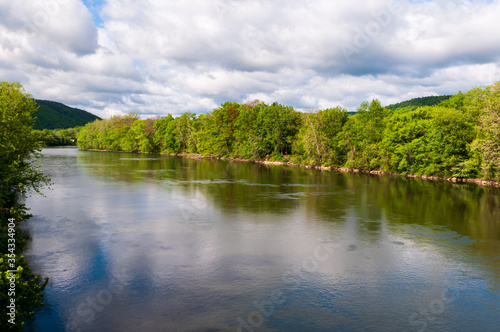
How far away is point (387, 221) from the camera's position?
2638 cm

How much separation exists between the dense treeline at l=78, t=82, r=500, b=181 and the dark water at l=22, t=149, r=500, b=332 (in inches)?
875

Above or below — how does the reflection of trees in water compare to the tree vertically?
below

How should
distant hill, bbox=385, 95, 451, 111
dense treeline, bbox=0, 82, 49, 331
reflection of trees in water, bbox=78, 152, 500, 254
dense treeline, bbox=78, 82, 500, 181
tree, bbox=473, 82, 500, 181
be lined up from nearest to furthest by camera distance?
dense treeline, bbox=0, 82, 49, 331 < reflection of trees in water, bbox=78, 152, 500, 254 < tree, bbox=473, 82, 500, 181 < dense treeline, bbox=78, 82, 500, 181 < distant hill, bbox=385, 95, 451, 111

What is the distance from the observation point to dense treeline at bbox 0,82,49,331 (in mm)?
10547

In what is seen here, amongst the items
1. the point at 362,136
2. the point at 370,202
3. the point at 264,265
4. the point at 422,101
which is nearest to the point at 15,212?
the point at 264,265

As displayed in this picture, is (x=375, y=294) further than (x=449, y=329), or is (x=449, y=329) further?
(x=375, y=294)

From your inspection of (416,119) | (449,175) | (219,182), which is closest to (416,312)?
(219,182)

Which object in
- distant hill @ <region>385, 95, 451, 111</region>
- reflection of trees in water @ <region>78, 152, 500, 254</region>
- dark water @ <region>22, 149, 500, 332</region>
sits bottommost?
dark water @ <region>22, 149, 500, 332</region>

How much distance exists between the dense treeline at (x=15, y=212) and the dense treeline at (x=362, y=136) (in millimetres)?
51367

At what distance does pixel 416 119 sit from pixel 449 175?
12.2 metres

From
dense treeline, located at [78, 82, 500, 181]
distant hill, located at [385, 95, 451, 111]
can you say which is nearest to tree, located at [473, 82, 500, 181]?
dense treeline, located at [78, 82, 500, 181]

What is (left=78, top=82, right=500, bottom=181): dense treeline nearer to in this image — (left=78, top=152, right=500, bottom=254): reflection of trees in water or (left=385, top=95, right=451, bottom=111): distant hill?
(left=78, top=152, right=500, bottom=254): reflection of trees in water

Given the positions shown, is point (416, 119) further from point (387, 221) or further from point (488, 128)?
point (387, 221)

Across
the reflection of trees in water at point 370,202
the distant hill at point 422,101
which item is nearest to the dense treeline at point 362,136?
the reflection of trees in water at point 370,202
